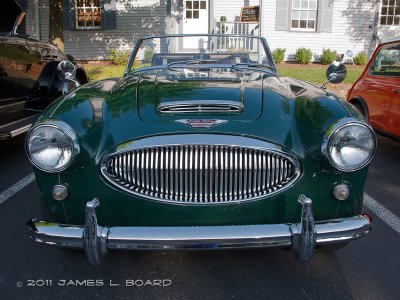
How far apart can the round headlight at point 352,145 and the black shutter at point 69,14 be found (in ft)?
44.6

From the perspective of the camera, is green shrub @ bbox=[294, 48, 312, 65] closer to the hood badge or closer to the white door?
the white door

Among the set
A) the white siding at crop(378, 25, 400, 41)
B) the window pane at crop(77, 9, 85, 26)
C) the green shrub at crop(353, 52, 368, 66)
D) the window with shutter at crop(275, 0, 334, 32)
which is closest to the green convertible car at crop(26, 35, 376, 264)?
the window with shutter at crop(275, 0, 334, 32)

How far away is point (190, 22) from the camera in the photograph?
49.5ft

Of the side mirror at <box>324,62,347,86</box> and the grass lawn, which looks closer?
the side mirror at <box>324,62,347,86</box>

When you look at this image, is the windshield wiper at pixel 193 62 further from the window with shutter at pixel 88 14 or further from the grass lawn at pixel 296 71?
the window with shutter at pixel 88 14

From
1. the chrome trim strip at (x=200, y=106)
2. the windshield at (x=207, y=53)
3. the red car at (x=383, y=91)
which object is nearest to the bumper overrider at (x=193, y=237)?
the chrome trim strip at (x=200, y=106)

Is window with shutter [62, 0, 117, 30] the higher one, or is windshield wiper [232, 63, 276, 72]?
window with shutter [62, 0, 117, 30]

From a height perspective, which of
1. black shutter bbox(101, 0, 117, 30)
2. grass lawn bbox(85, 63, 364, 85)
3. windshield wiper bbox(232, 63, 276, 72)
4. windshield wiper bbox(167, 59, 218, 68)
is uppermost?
black shutter bbox(101, 0, 117, 30)

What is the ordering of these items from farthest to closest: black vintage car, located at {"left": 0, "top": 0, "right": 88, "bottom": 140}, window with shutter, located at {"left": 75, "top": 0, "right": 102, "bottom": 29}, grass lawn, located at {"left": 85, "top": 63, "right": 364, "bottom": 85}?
window with shutter, located at {"left": 75, "top": 0, "right": 102, "bottom": 29}
grass lawn, located at {"left": 85, "top": 63, "right": 364, "bottom": 85}
black vintage car, located at {"left": 0, "top": 0, "right": 88, "bottom": 140}

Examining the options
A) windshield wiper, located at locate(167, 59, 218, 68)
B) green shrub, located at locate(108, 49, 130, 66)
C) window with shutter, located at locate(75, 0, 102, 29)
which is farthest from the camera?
window with shutter, located at locate(75, 0, 102, 29)

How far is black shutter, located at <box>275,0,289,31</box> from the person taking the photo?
14.2m

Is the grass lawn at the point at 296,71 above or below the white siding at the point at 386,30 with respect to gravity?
below

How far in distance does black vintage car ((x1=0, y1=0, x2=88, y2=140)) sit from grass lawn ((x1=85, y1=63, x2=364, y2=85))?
18.5ft

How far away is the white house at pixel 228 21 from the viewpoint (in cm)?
1435
